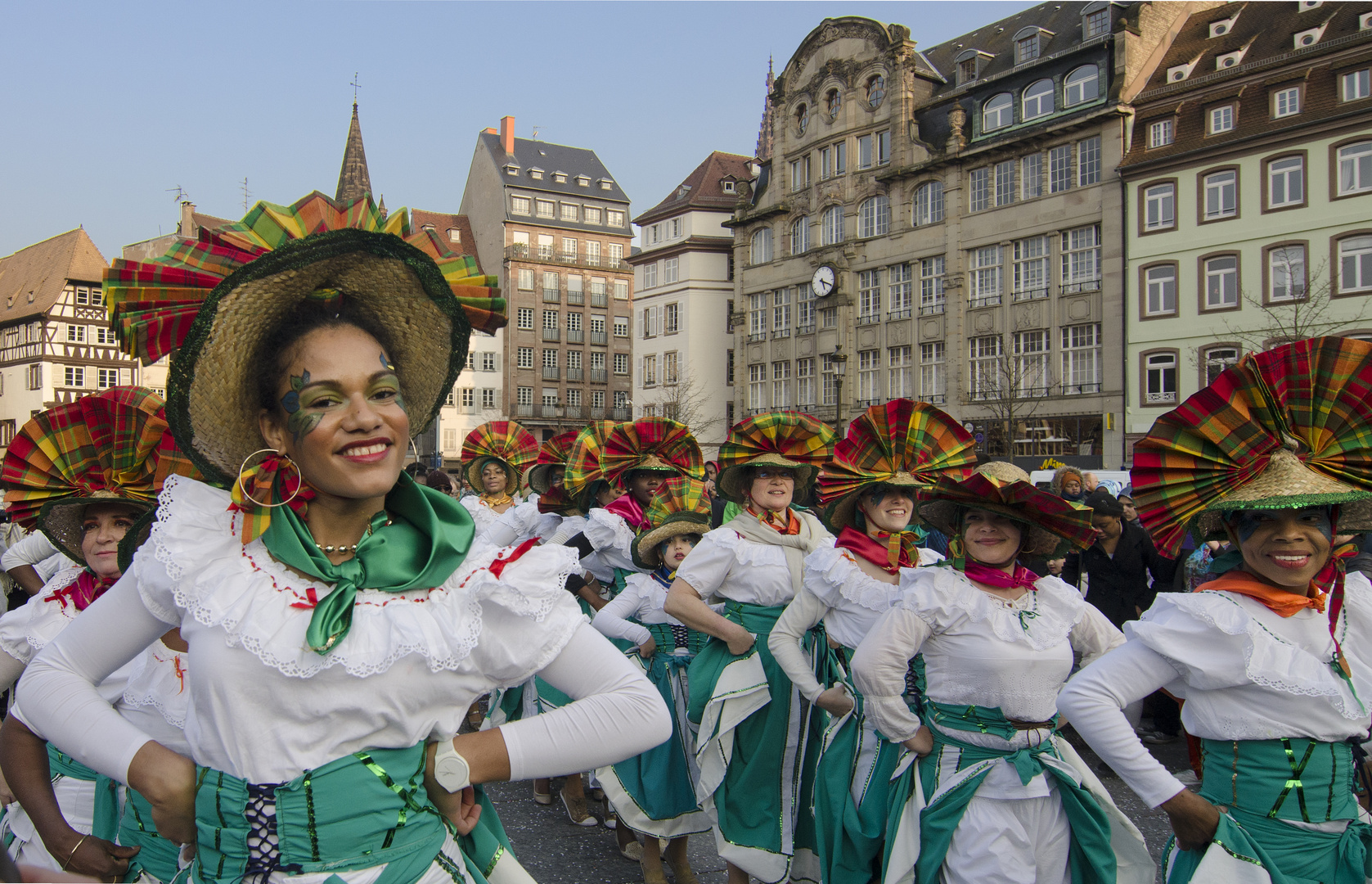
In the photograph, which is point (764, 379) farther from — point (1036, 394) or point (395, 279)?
point (395, 279)

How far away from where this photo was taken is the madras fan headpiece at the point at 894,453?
4594 mm

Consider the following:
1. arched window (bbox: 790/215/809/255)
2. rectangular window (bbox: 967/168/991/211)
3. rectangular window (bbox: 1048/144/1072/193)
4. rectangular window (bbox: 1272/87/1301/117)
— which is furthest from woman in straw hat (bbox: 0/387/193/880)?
arched window (bbox: 790/215/809/255)

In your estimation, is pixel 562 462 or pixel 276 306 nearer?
pixel 276 306

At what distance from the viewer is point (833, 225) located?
40562 millimetres

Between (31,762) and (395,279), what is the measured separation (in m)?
1.34

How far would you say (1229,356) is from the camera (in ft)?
93.0

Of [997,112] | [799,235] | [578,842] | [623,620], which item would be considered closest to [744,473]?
[623,620]

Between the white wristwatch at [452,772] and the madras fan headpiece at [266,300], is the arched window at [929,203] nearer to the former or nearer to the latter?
the madras fan headpiece at [266,300]

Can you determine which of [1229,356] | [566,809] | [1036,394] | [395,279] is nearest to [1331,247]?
[1229,356]

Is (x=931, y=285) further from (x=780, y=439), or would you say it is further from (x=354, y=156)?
(x=354, y=156)

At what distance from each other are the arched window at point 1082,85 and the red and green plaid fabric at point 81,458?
Result: 34.0 metres

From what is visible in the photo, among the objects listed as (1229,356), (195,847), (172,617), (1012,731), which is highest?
(1229,356)

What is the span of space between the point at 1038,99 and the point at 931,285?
712cm

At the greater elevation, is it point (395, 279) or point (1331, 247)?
point (1331, 247)
